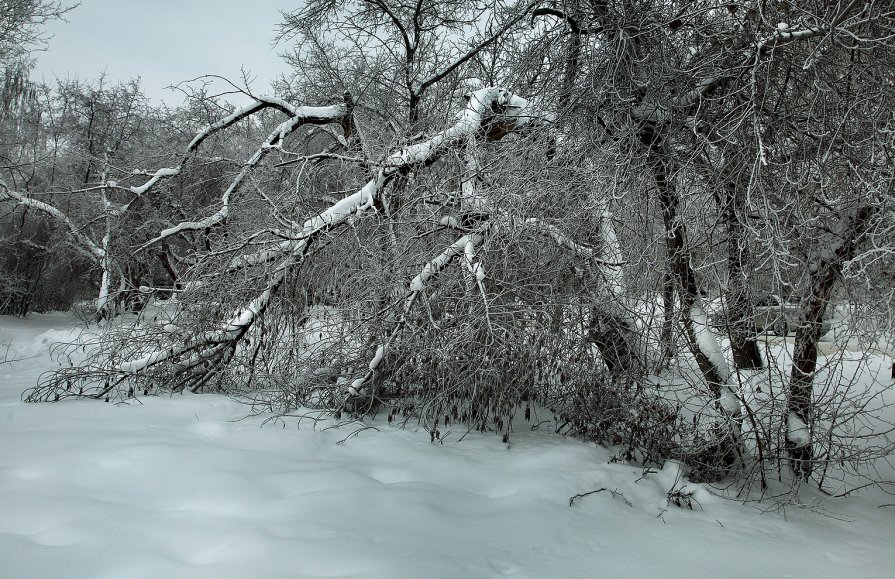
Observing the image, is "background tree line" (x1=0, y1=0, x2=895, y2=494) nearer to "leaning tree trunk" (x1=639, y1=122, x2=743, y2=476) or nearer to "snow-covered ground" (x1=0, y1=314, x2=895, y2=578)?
"leaning tree trunk" (x1=639, y1=122, x2=743, y2=476)

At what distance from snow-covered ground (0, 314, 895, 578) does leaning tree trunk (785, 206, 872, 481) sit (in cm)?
47

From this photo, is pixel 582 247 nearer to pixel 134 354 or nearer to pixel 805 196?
pixel 805 196

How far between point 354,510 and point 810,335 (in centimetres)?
340

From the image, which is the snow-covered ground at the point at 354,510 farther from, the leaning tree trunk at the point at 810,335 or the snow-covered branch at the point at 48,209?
the snow-covered branch at the point at 48,209

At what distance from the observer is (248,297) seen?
217 inches

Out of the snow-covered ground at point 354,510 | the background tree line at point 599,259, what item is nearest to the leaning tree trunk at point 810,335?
the background tree line at point 599,259

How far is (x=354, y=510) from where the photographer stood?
3.12m

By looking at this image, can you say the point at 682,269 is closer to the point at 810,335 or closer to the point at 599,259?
the point at 599,259

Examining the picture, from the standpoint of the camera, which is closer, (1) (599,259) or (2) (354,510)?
(2) (354,510)

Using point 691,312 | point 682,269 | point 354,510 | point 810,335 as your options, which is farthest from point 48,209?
point 810,335

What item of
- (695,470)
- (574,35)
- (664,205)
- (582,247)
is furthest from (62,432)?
(574,35)

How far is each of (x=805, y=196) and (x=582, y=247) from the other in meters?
1.57

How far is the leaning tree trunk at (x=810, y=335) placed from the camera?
4.18 meters

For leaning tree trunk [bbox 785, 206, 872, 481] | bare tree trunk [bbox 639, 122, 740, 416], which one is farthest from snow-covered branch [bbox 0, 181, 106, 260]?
leaning tree trunk [bbox 785, 206, 872, 481]
